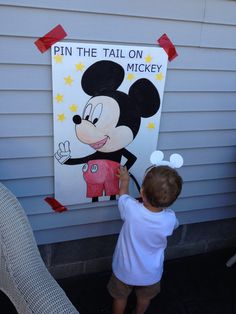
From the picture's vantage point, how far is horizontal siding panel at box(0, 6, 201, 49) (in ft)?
5.57

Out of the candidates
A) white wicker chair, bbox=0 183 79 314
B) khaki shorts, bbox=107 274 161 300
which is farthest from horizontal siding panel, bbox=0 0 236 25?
khaki shorts, bbox=107 274 161 300

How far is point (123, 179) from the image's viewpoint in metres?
2.12

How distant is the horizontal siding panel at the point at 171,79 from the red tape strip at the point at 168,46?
9 cm

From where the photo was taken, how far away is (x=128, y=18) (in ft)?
6.21

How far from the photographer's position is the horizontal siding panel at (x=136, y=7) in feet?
5.64

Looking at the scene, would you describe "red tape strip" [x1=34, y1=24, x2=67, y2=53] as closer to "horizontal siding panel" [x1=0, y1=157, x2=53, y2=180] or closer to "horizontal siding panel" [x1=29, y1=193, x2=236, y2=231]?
"horizontal siding panel" [x1=0, y1=157, x2=53, y2=180]

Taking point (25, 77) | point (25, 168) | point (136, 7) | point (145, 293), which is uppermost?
point (136, 7)

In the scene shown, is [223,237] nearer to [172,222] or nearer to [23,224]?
[172,222]

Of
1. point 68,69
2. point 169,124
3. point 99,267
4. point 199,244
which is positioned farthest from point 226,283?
point 68,69

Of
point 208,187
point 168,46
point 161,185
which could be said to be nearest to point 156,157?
point 161,185

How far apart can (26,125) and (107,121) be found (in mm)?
448

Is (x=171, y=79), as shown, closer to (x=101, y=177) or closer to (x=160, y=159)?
(x=160, y=159)

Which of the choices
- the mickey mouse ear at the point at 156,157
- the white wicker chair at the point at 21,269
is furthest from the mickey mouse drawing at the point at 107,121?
the white wicker chair at the point at 21,269

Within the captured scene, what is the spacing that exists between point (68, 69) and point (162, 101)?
24.0 inches
